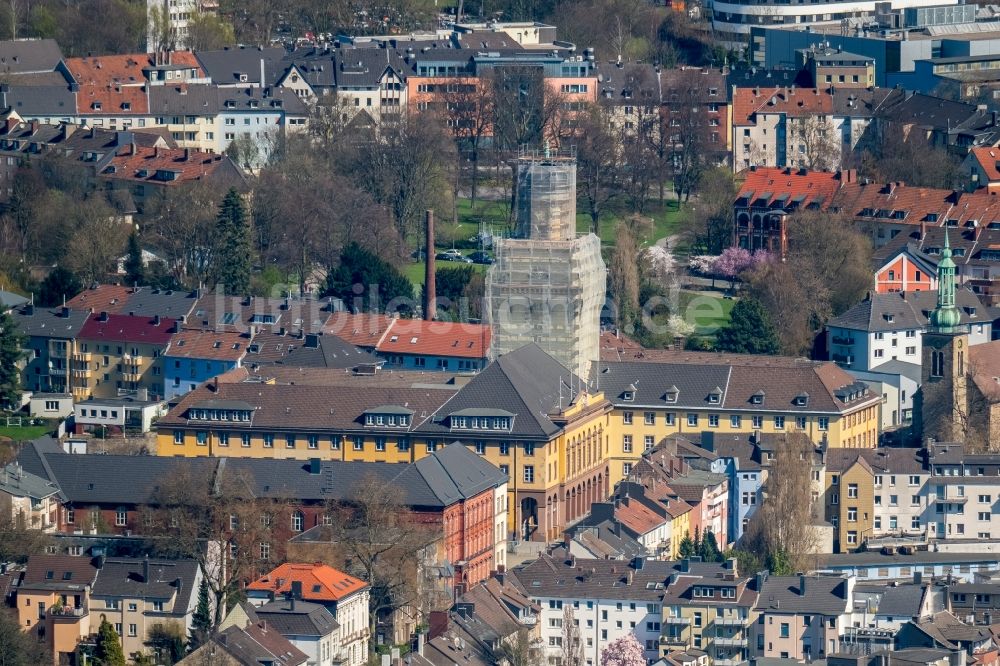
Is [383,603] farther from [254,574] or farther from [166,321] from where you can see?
[166,321]

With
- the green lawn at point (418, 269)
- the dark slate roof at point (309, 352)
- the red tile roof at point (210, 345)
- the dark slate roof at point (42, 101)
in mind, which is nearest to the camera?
the dark slate roof at point (309, 352)

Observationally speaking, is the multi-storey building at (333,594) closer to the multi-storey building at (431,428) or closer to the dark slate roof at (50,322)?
the multi-storey building at (431,428)

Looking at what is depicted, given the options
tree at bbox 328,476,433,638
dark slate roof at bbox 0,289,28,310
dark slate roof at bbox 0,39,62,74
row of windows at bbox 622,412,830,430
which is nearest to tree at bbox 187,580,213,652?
tree at bbox 328,476,433,638

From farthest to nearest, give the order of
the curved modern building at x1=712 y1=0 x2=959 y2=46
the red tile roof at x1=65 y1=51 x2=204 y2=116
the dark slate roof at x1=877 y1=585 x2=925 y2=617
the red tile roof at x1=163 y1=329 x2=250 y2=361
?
1. the curved modern building at x1=712 y1=0 x2=959 y2=46
2. the red tile roof at x1=65 y1=51 x2=204 y2=116
3. the red tile roof at x1=163 y1=329 x2=250 y2=361
4. the dark slate roof at x1=877 y1=585 x2=925 y2=617

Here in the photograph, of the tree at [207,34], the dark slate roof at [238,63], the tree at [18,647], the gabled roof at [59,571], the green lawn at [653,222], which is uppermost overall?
the tree at [207,34]

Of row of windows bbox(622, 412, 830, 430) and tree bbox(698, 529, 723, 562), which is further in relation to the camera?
row of windows bbox(622, 412, 830, 430)

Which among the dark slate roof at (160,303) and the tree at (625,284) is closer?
the dark slate roof at (160,303)

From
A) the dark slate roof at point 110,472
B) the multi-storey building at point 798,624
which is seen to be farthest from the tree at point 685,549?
the dark slate roof at point 110,472

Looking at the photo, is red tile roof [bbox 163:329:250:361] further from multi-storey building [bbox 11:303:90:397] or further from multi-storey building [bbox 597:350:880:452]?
multi-storey building [bbox 597:350:880:452]
